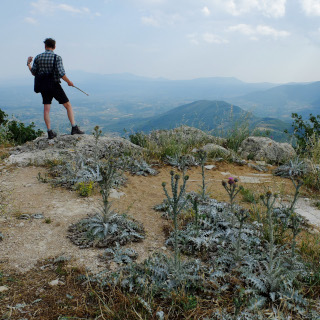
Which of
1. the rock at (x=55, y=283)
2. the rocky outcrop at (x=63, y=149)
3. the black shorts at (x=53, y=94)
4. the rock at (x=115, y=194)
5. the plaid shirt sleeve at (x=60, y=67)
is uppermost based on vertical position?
the plaid shirt sleeve at (x=60, y=67)

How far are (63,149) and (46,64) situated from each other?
2.14 m

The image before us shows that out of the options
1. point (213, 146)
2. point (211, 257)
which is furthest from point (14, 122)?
point (211, 257)

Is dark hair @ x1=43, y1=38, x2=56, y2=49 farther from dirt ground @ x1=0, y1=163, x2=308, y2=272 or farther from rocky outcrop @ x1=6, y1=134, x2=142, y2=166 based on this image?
dirt ground @ x1=0, y1=163, x2=308, y2=272

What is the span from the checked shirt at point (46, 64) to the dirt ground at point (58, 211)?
2.52 m

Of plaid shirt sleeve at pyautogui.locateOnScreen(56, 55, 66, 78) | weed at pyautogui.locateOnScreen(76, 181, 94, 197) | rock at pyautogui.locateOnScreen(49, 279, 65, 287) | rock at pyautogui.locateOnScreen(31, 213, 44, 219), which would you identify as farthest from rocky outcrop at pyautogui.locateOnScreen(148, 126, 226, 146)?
rock at pyautogui.locateOnScreen(49, 279, 65, 287)

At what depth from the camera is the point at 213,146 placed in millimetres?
7730

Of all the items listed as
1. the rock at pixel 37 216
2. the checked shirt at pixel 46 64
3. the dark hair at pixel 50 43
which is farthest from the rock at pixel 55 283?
the dark hair at pixel 50 43

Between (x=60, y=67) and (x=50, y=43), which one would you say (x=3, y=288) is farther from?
(x=50, y=43)

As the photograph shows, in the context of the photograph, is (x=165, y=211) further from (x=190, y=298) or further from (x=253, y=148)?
(x=253, y=148)

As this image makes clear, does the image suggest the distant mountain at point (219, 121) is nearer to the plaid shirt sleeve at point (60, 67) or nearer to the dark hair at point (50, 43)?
the plaid shirt sleeve at point (60, 67)

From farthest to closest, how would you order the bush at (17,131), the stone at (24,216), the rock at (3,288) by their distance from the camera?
1. the bush at (17,131)
2. the stone at (24,216)
3. the rock at (3,288)

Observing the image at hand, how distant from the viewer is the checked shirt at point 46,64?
6.14m

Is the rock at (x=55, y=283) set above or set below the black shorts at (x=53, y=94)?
below

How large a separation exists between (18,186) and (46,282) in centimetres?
287
